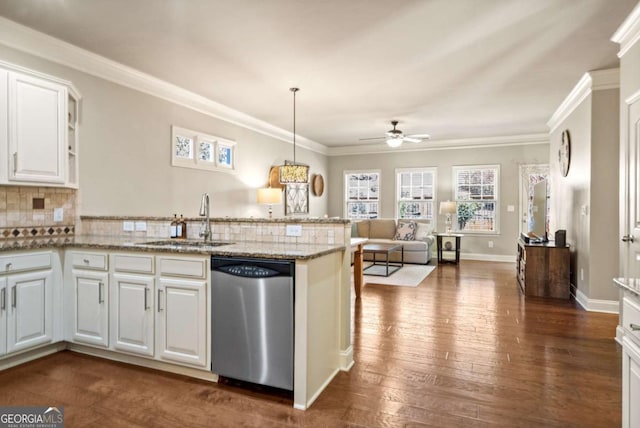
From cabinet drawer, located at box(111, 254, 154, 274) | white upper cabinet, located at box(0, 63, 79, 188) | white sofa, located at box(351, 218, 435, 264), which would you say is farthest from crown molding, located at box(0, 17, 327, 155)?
white sofa, located at box(351, 218, 435, 264)

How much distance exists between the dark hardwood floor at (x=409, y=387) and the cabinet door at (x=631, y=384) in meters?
0.79

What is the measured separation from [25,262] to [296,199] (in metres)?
5.74

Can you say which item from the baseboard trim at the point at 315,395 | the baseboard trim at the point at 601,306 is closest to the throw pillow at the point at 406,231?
the baseboard trim at the point at 601,306

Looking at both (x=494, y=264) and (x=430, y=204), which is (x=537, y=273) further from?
(x=430, y=204)

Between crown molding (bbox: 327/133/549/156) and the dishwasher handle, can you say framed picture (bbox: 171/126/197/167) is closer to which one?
the dishwasher handle

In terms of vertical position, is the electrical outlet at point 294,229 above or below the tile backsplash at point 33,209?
below

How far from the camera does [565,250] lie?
16.5ft

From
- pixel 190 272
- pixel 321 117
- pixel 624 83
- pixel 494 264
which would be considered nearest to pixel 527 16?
pixel 624 83

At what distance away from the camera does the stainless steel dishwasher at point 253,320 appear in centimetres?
232

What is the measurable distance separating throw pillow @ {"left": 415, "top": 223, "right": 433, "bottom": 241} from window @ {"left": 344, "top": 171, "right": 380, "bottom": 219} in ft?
4.92

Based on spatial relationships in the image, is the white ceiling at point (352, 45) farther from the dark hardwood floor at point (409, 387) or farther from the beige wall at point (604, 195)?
the dark hardwood floor at point (409, 387)

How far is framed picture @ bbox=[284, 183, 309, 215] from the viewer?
803cm

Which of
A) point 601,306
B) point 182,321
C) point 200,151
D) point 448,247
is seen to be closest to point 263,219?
point 182,321

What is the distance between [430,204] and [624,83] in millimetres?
5627
